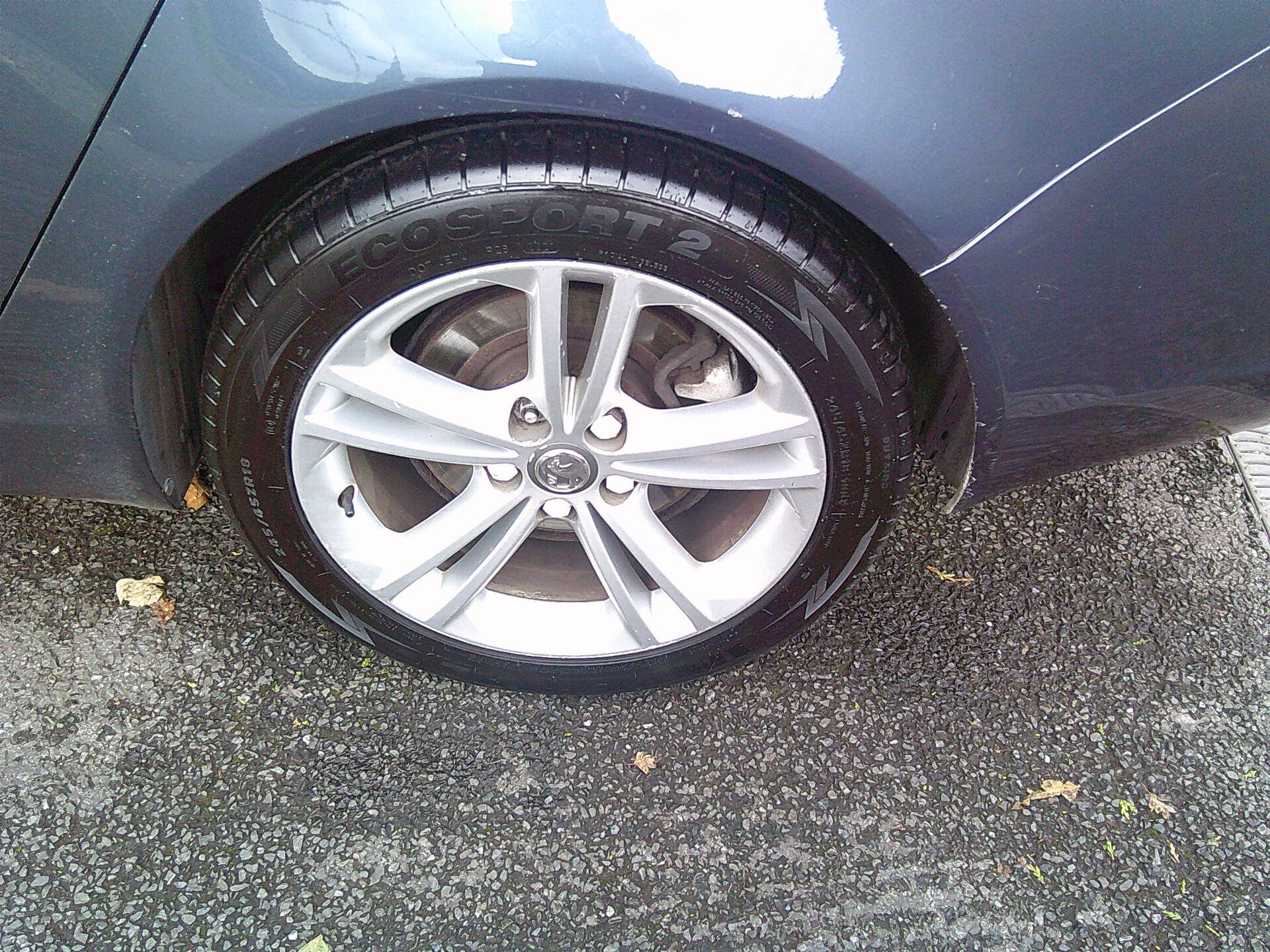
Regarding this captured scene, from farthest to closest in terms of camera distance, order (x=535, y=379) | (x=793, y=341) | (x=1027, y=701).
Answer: (x=1027, y=701) → (x=535, y=379) → (x=793, y=341)

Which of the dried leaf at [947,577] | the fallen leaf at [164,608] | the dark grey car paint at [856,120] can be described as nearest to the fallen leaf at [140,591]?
the fallen leaf at [164,608]

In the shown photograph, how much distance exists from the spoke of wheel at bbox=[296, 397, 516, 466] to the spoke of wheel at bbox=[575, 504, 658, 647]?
0.21 m

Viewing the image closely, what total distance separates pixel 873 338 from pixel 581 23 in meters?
0.62

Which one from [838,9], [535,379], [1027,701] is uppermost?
[838,9]

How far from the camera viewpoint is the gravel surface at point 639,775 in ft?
5.24

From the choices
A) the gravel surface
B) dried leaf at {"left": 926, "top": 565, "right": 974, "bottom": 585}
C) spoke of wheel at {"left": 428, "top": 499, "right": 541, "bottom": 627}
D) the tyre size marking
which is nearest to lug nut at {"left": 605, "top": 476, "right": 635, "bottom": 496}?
spoke of wheel at {"left": 428, "top": 499, "right": 541, "bottom": 627}

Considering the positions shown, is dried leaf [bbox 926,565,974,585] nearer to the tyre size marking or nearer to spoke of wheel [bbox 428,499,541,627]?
spoke of wheel [bbox 428,499,541,627]

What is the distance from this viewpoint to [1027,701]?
199cm

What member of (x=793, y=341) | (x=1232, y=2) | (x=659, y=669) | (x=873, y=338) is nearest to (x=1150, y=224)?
(x=1232, y=2)

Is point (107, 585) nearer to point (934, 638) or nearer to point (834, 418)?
point (834, 418)

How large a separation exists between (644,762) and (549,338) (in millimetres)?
846

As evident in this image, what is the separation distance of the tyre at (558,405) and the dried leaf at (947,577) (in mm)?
554

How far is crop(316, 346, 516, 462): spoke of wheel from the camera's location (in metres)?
1.55

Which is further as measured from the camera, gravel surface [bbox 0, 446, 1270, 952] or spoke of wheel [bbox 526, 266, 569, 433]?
gravel surface [bbox 0, 446, 1270, 952]
